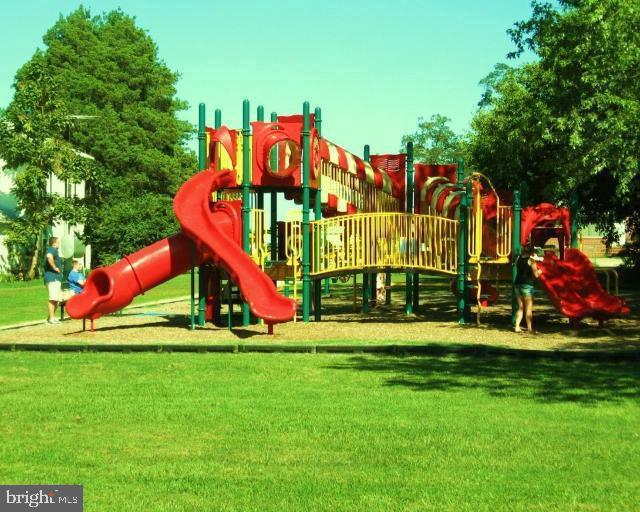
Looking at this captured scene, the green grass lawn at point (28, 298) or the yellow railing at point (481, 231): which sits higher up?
the yellow railing at point (481, 231)

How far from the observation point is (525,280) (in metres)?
20.1

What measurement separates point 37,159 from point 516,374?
40.2m

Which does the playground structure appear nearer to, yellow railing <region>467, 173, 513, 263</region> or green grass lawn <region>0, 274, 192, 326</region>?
yellow railing <region>467, 173, 513, 263</region>

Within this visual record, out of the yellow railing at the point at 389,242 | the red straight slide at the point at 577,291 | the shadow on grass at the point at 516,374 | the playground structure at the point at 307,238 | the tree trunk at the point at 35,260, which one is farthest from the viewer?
the tree trunk at the point at 35,260

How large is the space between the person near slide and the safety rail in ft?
18.5

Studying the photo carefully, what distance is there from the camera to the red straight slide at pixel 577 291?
2031cm

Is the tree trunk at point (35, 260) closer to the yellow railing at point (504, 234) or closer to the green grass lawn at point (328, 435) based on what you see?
the yellow railing at point (504, 234)

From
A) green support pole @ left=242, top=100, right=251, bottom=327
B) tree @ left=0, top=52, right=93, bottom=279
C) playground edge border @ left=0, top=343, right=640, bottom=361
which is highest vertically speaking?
tree @ left=0, top=52, right=93, bottom=279

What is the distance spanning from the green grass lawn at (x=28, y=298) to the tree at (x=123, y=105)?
55.3ft

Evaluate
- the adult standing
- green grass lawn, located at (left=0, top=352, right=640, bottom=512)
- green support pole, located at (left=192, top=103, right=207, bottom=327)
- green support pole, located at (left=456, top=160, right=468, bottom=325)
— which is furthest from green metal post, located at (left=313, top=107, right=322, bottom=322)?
green grass lawn, located at (left=0, top=352, right=640, bottom=512)

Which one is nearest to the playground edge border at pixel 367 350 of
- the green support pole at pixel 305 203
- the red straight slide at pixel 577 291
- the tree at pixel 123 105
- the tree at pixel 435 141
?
the red straight slide at pixel 577 291

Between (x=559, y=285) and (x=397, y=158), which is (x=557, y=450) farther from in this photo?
(x=397, y=158)

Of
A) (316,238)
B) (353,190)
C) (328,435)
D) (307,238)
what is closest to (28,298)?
(353,190)

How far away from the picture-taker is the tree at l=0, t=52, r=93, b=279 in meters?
49.5
